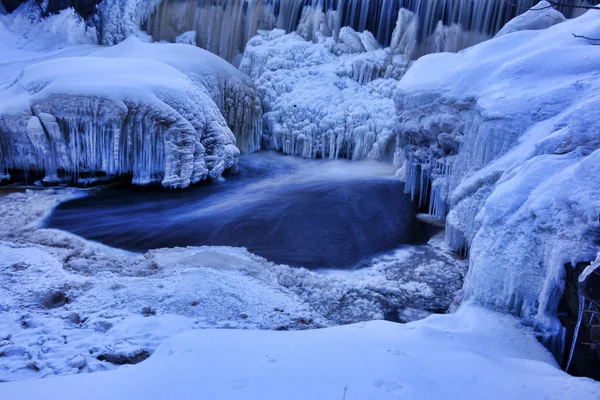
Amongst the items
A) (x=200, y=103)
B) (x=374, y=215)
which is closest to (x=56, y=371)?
(x=374, y=215)

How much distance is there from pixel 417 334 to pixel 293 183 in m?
6.85

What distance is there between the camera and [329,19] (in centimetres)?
1363

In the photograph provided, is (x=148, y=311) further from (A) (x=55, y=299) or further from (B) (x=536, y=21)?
(B) (x=536, y=21)

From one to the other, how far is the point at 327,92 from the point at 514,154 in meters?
7.91

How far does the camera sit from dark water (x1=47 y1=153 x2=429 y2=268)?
6.50m

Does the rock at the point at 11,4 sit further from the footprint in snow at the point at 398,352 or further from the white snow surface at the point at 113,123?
the footprint in snow at the point at 398,352

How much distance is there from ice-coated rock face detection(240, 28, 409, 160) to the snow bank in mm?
3175

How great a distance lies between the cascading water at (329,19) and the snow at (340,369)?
1086 centimetres

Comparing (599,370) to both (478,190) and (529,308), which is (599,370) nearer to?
(529,308)

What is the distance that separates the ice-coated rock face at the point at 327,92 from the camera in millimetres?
11539

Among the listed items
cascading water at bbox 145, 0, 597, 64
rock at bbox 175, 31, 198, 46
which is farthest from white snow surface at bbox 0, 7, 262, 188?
cascading water at bbox 145, 0, 597, 64

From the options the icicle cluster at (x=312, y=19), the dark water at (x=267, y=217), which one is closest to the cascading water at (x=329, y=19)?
the icicle cluster at (x=312, y=19)

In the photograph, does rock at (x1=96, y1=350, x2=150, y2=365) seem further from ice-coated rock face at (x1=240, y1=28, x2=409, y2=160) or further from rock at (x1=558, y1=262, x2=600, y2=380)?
ice-coated rock face at (x1=240, y1=28, x2=409, y2=160)

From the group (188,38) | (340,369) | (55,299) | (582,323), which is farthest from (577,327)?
(188,38)
